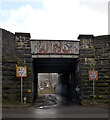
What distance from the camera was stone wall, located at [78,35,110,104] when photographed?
46.9ft

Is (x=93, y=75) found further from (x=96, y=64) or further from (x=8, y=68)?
(x=8, y=68)

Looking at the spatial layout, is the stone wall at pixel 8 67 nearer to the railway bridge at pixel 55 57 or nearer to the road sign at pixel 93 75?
the railway bridge at pixel 55 57

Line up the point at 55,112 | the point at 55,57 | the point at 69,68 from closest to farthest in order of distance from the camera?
the point at 55,112
the point at 55,57
the point at 69,68

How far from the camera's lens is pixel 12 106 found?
12852 millimetres

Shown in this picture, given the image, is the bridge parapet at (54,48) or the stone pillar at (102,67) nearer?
the stone pillar at (102,67)

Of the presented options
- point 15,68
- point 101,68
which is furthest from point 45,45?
point 101,68

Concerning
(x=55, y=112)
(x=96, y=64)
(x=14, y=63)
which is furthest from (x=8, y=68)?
(x=96, y=64)

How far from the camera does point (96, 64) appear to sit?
48.7 ft

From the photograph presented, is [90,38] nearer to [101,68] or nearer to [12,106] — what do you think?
[101,68]

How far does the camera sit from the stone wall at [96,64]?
14.3 m

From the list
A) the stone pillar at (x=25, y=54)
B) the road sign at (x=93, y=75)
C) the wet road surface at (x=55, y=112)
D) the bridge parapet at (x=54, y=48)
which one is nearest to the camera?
the wet road surface at (x=55, y=112)

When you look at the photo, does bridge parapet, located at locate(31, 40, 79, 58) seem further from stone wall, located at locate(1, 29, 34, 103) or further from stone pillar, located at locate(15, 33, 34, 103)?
stone wall, located at locate(1, 29, 34, 103)

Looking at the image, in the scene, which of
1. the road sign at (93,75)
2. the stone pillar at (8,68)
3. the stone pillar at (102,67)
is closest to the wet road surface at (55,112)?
the stone pillar at (8,68)

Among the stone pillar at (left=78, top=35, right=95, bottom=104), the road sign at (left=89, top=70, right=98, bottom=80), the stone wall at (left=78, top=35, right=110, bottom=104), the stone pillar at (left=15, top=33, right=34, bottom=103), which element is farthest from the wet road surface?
the road sign at (left=89, top=70, right=98, bottom=80)
